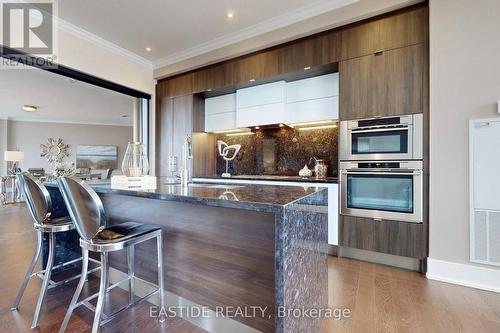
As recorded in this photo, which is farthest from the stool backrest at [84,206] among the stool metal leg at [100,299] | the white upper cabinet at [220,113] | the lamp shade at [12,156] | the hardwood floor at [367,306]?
the lamp shade at [12,156]

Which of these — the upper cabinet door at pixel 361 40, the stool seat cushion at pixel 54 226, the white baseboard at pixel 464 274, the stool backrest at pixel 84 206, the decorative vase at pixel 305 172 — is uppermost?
the upper cabinet door at pixel 361 40

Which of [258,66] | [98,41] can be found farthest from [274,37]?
[98,41]

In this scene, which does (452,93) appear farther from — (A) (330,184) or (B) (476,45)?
(A) (330,184)

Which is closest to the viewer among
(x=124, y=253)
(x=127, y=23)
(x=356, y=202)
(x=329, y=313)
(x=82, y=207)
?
(x=82, y=207)

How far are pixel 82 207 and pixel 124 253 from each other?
0.91m

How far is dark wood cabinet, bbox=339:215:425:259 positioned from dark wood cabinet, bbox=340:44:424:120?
45.4 inches

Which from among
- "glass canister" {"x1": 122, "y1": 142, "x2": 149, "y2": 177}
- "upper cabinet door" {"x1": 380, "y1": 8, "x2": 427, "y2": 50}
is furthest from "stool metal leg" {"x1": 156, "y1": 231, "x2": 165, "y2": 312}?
"upper cabinet door" {"x1": 380, "y1": 8, "x2": 427, "y2": 50}

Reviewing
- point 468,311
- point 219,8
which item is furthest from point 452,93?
point 219,8

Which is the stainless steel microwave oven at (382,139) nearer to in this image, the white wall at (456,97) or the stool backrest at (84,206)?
the white wall at (456,97)

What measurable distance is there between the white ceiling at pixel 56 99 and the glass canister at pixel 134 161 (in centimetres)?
390

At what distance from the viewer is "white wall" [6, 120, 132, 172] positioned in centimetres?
872

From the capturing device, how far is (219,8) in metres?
2.80

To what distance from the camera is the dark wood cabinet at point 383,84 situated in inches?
92.4

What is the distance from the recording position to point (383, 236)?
2.46 metres
